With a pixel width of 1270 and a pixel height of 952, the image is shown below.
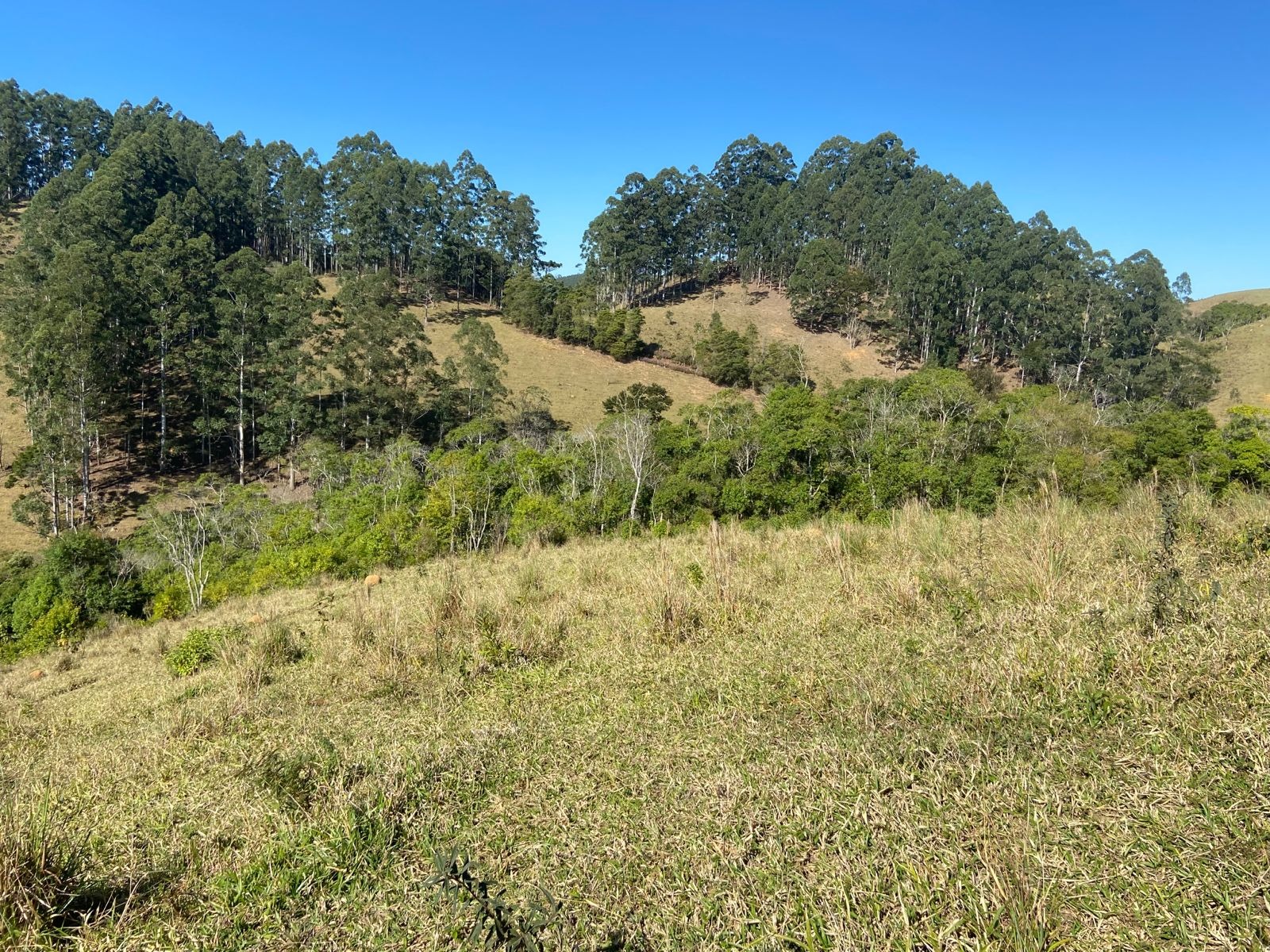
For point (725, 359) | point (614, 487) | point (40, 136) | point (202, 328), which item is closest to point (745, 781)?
point (614, 487)

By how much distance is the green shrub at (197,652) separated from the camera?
6.33 meters

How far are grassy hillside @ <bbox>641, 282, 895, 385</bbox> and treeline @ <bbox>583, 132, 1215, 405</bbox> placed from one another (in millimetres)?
2206

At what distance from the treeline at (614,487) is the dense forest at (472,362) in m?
0.15

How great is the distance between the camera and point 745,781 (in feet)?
7.88

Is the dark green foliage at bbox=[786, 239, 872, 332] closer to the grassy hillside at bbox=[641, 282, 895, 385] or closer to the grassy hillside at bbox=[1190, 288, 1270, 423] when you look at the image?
the grassy hillside at bbox=[641, 282, 895, 385]

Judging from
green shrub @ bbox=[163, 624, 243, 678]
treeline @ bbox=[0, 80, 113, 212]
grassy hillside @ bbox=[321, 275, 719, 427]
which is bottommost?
green shrub @ bbox=[163, 624, 243, 678]

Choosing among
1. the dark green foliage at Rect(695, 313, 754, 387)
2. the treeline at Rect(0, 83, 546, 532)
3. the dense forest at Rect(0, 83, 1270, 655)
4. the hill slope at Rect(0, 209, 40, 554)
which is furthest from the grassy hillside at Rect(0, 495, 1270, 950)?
the dark green foliage at Rect(695, 313, 754, 387)

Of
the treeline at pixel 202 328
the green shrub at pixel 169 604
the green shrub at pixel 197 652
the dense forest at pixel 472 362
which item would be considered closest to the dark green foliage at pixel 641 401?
the dense forest at pixel 472 362

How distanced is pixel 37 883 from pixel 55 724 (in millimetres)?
4056

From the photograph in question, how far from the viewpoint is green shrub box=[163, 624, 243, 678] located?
6328mm

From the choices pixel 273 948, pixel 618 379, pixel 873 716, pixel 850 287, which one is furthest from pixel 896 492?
pixel 850 287

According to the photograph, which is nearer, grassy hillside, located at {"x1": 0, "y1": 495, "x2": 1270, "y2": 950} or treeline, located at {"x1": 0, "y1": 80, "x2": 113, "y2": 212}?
grassy hillside, located at {"x1": 0, "y1": 495, "x2": 1270, "y2": 950}

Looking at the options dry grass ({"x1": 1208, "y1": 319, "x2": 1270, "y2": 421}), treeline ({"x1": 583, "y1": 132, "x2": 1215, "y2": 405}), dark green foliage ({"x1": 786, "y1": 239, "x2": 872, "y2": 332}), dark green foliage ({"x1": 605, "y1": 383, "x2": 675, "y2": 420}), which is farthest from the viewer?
dark green foliage ({"x1": 786, "y1": 239, "x2": 872, "y2": 332})

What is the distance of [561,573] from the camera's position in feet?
25.4
